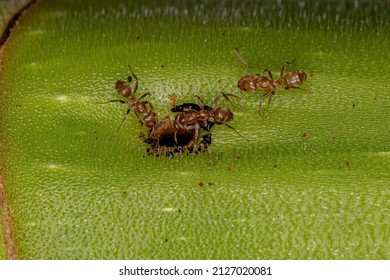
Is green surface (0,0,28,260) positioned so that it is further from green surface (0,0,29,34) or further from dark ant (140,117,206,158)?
dark ant (140,117,206,158)

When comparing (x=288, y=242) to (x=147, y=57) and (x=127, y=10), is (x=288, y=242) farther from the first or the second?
(x=127, y=10)

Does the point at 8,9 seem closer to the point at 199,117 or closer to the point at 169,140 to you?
the point at 169,140

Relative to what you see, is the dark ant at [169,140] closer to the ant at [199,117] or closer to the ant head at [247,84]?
the ant at [199,117]

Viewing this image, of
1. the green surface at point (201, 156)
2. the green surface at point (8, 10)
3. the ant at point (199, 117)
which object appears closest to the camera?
the green surface at point (201, 156)

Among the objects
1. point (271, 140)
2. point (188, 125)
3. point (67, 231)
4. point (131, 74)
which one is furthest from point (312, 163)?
point (67, 231)

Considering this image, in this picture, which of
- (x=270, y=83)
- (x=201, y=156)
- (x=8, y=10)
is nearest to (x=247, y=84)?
(x=270, y=83)

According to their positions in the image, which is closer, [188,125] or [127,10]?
[188,125]

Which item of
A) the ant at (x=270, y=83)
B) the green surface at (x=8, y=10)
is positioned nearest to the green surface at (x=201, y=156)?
the ant at (x=270, y=83)

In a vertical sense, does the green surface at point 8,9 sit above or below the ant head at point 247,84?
above

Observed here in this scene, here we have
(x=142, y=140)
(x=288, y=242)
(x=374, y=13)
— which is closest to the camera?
(x=288, y=242)
